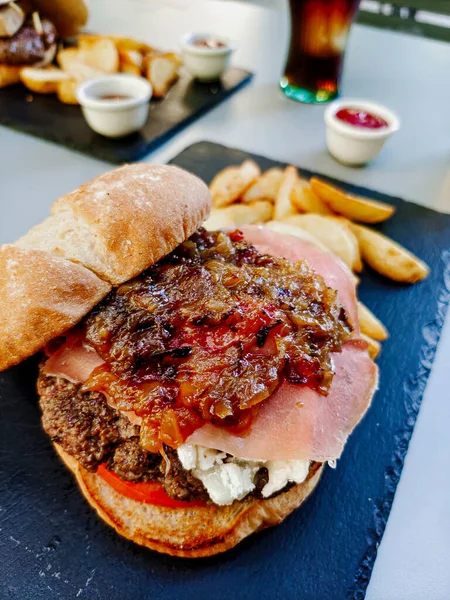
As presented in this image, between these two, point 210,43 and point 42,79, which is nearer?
point 42,79

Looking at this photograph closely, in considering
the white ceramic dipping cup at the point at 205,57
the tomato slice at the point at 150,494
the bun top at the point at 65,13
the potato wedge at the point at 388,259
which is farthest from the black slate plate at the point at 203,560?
the bun top at the point at 65,13

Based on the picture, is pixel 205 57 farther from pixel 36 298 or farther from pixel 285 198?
Result: pixel 36 298

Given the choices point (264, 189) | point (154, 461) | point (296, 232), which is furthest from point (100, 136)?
point (154, 461)

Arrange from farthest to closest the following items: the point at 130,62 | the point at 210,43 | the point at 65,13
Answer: the point at 65,13 → the point at 210,43 → the point at 130,62

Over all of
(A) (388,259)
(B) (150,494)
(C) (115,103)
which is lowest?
(B) (150,494)

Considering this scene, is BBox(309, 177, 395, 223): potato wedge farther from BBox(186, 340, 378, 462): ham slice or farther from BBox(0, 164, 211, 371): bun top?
BBox(186, 340, 378, 462): ham slice

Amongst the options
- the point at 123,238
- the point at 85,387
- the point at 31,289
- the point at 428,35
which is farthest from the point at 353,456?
the point at 428,35

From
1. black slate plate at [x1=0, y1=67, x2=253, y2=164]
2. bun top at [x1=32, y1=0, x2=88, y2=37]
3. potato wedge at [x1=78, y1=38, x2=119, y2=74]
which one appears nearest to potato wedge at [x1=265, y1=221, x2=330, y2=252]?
black slate plate at [x1=0, y1=67, x2=253, y2=164]
